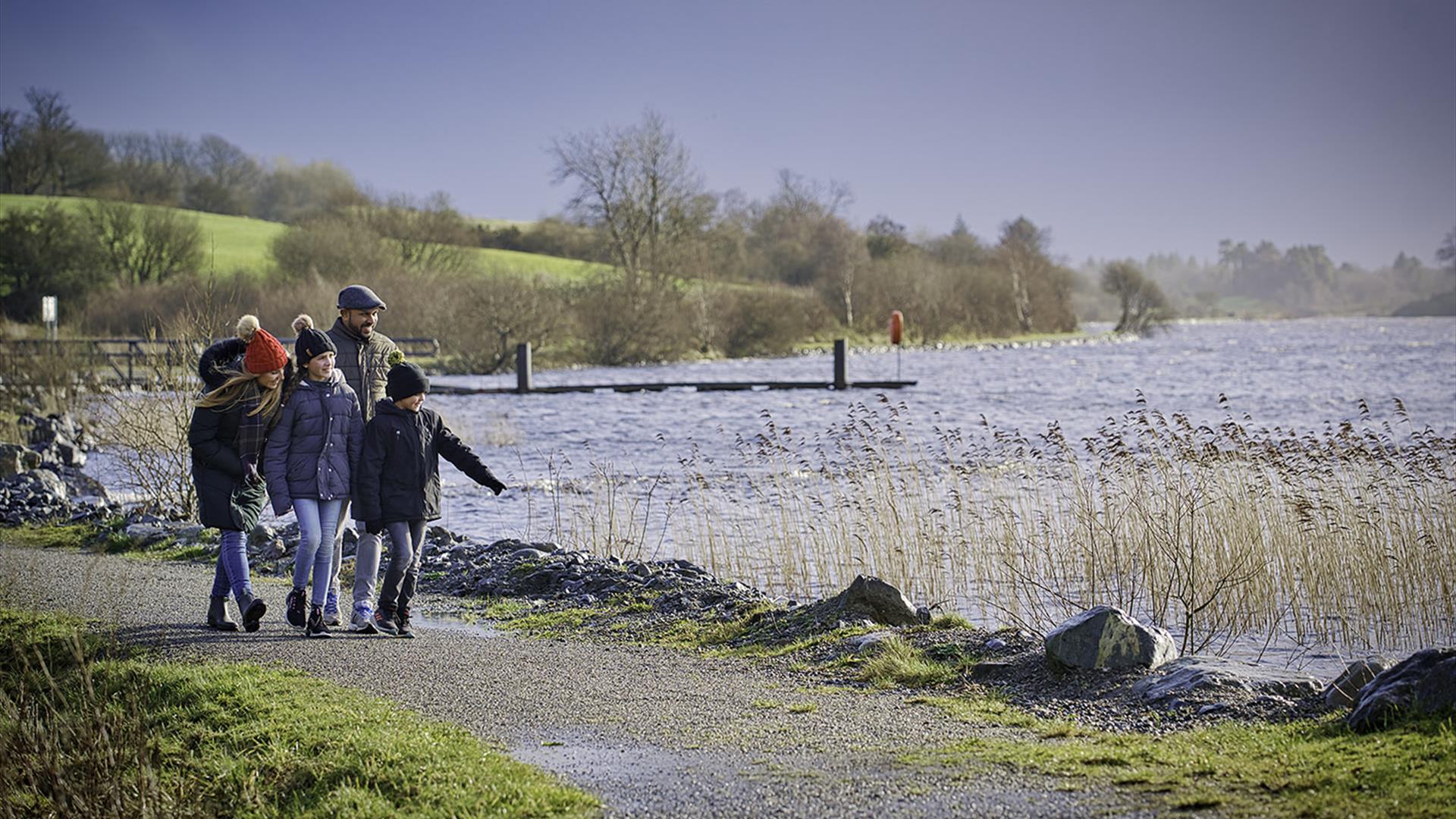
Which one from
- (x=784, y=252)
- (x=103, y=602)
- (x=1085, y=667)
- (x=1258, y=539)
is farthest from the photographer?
(x=784, y=252)

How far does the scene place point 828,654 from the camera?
8.56m

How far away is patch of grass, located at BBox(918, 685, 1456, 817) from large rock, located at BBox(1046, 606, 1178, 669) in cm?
108

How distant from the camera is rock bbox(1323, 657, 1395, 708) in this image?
662cm

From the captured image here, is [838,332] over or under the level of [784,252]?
under

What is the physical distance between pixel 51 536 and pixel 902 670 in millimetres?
9899

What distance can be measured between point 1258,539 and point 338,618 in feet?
25.4

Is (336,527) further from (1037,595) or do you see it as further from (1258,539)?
(1258,539)

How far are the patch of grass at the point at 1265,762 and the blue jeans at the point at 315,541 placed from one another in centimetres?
445

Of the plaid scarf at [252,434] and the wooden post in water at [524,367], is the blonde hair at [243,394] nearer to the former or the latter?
the plaid scarf at [252,434]

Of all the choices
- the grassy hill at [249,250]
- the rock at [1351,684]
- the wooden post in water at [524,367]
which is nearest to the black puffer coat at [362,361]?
the rock at [1351,684]

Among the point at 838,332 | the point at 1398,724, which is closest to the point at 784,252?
the point at 838,332

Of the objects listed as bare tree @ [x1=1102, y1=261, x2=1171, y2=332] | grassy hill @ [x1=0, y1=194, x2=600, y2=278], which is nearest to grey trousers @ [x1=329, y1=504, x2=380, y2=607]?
grassy hill @ [x1=0, y1=194, x2=600, y2=278]

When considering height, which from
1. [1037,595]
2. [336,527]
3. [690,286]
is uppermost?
[690,286]

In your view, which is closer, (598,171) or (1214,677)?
(1214,677)
